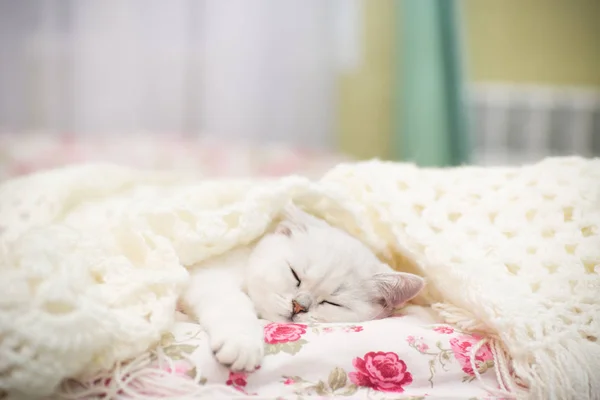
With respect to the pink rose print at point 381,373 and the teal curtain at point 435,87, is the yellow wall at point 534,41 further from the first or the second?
the pink rose print at point 381,373

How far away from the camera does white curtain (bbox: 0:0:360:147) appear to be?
103 inches

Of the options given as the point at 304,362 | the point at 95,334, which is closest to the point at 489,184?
the point at 304,362

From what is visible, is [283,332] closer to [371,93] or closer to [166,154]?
[166,154]

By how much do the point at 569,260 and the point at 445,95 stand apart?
6.55 ft

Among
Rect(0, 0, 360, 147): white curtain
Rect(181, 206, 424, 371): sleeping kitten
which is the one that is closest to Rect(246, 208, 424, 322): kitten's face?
Rect(181, 206, 424, 371): sleeping kitten

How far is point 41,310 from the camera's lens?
58 centimetres

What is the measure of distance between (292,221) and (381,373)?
14.0 inches

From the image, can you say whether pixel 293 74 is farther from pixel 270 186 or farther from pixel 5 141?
pixel 270 186

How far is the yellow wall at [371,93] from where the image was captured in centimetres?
330

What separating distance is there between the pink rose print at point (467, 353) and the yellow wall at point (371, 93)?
2.59 m

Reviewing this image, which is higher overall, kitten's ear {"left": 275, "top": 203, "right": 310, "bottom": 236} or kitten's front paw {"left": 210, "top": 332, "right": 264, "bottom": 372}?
kitten's ear {"left": 275, "top": 203, "right": 310, "bottom": 236}

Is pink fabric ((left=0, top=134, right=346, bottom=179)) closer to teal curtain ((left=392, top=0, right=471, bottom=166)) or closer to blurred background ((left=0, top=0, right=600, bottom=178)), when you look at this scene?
blurred background ((left=0, top=0, right=600, bottom=178))

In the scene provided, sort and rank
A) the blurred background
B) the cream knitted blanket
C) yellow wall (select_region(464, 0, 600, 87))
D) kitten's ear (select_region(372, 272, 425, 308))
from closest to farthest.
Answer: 1. the cream knitted blanket
2. kitten's ear (select_region(372, 272, 425, 308))
3. the blurred background
4. yellow wall (select_region(464, 0, 600, 87))

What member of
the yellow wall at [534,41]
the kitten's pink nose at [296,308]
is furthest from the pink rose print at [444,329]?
the yellow wall at [534,41]
